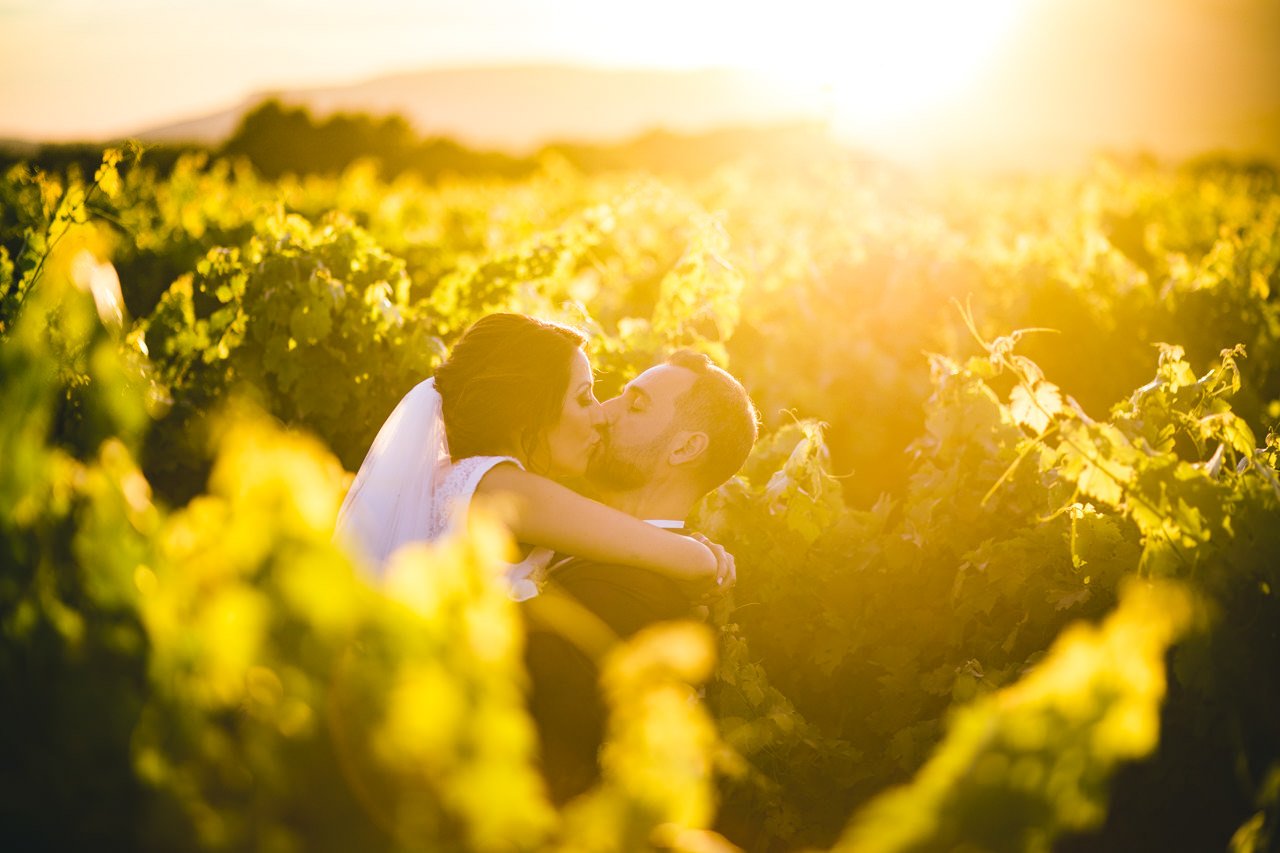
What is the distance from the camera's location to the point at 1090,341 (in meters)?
7.45

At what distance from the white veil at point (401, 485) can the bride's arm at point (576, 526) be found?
36cm

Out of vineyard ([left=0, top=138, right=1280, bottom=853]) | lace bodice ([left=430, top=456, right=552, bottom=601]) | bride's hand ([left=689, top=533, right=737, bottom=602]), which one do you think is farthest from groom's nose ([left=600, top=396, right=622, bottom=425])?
vineyard ([left=0, top=138, right=1280, bottom=853])

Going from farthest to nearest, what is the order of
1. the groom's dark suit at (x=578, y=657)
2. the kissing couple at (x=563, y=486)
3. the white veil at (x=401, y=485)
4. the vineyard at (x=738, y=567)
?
1. the white veil at (x=401, y=485)
2. the kissing couple at (x=563, y=486)
3. the groom's dark suit at (x=578, y=657)
4. the vineyard at (x=738, y=567)

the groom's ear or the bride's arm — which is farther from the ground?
the groom's ear

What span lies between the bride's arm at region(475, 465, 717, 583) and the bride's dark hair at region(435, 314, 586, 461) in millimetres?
274

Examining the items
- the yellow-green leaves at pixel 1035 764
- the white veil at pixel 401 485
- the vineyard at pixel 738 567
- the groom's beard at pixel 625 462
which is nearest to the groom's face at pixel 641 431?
the groom's beard at pixel 625 462

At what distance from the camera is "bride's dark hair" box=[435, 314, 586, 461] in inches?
125

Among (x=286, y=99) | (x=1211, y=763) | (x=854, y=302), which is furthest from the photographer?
(x=286, y=99)

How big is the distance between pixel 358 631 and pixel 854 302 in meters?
8.63

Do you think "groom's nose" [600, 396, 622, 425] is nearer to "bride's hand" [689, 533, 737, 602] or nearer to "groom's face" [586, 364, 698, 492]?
"groom's face" [586, 364, 698, 492]

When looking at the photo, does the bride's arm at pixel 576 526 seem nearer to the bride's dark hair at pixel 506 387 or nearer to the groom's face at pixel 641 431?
the bride's dark hair at pixel 506 387

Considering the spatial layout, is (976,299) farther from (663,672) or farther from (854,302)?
(663,672)

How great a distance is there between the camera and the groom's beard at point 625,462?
333cm

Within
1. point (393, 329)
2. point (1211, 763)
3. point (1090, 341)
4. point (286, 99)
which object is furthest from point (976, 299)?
point (286, 99)
